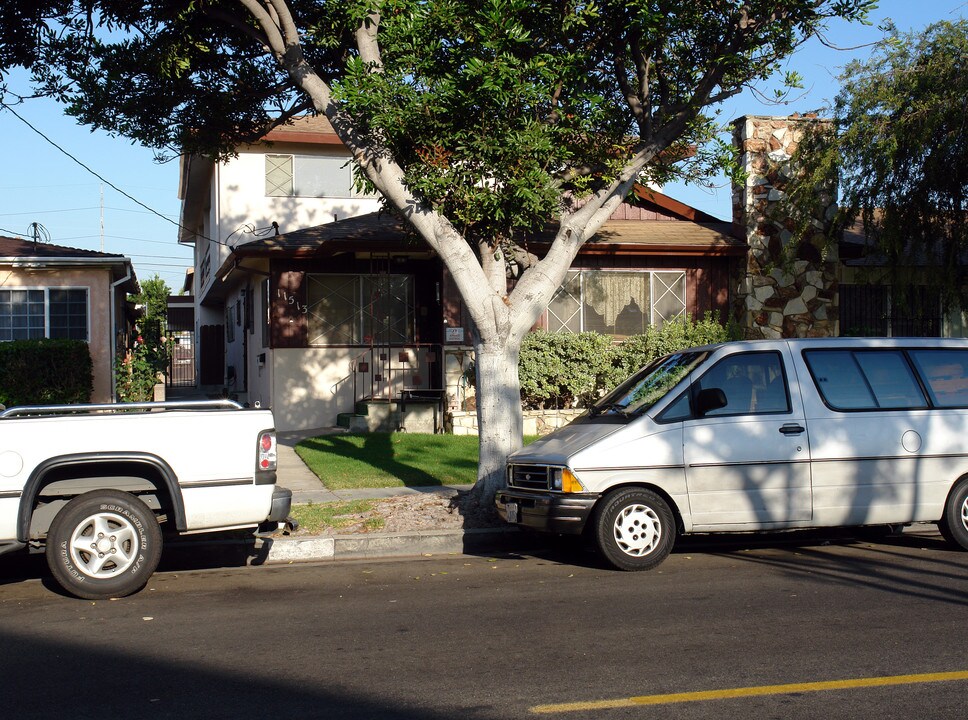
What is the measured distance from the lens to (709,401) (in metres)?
8.38

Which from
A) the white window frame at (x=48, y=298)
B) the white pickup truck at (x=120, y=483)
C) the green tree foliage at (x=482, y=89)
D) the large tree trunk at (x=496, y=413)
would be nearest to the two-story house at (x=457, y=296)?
the white window frame at (x=48, y=298)

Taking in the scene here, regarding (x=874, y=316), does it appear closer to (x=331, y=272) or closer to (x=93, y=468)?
(x=331, y=272)

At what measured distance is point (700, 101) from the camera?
1108 centimetres

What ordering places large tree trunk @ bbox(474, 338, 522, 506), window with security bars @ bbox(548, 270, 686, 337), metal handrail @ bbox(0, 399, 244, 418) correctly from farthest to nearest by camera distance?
window with security bars @ bbox(548, 270, 686, 337), large tree trunk @ bbox(474, 338, 522, 506), metal handrail @ bbox(0, 399, 244, 418)

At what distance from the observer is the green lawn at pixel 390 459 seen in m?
12.6

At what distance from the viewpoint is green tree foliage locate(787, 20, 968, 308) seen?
15125 millimetres

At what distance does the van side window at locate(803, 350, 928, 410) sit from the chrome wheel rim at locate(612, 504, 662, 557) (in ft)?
6.43

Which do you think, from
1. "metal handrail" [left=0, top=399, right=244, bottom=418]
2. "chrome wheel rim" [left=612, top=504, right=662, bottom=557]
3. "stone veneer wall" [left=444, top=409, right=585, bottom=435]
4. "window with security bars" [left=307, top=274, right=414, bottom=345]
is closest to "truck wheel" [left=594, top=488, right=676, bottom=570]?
"chrome wheel rim" [left=612, top=504, right=662, bottom=557]

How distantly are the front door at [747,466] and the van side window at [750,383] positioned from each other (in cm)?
2

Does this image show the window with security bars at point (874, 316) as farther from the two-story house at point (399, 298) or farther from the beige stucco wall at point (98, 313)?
the beige stucco wall at point (98, 313)

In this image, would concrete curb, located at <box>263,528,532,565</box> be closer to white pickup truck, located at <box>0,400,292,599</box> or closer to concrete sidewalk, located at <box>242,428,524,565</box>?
concrete sidewalk, located at <box>242,428,524,565</box>

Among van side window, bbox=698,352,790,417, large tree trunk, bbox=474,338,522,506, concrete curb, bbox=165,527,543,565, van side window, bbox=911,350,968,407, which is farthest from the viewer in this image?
large tree trunk, bbox=474,338,522,506

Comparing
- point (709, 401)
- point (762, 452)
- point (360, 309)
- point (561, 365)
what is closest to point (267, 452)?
point (709, 401)

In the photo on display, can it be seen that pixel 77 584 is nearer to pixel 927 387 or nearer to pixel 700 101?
pixel 927 387
